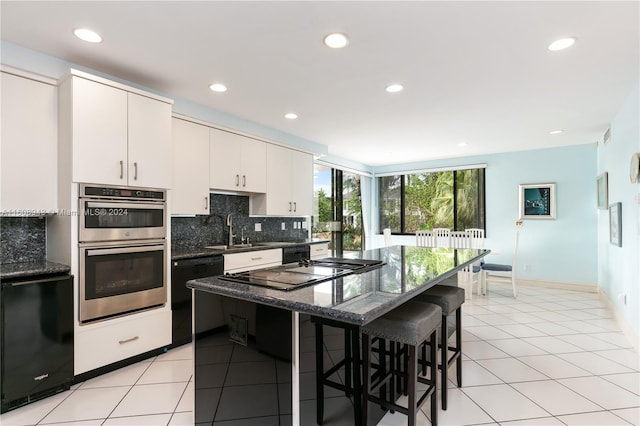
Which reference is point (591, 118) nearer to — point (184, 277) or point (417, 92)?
point (417, 92)

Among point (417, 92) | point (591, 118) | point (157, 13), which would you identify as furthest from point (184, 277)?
point (591, 118)

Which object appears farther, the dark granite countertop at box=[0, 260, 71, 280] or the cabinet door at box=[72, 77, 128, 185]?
the cabinet door at box=[72, 77, 128, 185]

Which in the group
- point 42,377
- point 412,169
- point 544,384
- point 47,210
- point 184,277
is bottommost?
Result: point 544,384

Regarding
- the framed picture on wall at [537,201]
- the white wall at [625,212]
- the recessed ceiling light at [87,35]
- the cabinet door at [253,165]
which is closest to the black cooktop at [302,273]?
the recessed ceiling light at [87,35]

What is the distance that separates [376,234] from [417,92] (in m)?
4.72

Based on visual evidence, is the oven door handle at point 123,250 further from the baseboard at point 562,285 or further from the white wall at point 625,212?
the baseboard at point 562,285

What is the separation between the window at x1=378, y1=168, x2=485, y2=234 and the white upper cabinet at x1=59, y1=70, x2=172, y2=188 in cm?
536

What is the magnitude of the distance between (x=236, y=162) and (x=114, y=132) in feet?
4.62

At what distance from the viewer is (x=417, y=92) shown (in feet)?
10.2

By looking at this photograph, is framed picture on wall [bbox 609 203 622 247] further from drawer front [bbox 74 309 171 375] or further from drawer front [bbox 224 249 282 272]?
drawer front [bbox 74 309 171 375]

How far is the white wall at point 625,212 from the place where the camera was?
2936mm

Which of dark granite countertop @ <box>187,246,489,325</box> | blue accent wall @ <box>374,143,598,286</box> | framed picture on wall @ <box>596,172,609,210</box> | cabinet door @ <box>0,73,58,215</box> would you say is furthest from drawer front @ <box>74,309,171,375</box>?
framed picture on wall @ <box>596,172,609,210</box>

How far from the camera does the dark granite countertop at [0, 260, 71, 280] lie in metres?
2.03

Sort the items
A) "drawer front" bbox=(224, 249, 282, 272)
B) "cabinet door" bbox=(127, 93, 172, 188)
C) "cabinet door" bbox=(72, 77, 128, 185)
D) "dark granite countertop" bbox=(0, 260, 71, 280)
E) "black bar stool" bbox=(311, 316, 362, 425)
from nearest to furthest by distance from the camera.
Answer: "black bar stool" bbox=(311, 316, 362, 425)
"dark granite countertop" bbox=(0, 260, 71, 280)
"cabinet door" bbox=(72, 77, 128, 185)
"cabinet door" bbox=(127, 93, 172, 188)
"drawer front" bbox=(224, 249, 282, 272)
